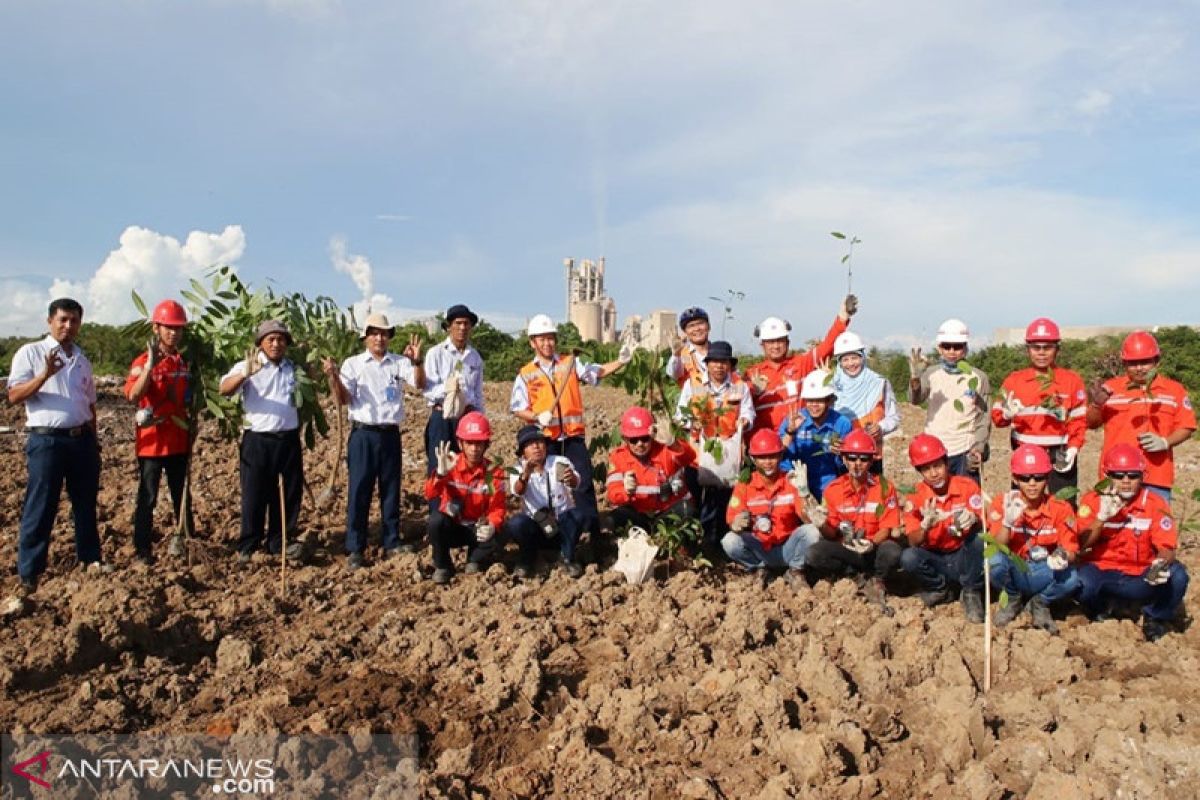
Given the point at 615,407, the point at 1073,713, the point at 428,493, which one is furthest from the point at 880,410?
the point at 615,407

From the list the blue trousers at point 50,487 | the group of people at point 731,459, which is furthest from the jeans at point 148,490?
the blue trousers at point 50,487

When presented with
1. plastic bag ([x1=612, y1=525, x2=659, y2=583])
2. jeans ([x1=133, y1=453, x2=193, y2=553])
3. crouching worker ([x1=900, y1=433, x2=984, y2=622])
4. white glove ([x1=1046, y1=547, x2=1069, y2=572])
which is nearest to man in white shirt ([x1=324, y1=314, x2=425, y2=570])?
jeans ([x1=133, y1=453, x2=193, y2=553])

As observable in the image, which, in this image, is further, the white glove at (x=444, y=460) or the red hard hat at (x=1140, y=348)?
the white glove at (x=444, y=460)

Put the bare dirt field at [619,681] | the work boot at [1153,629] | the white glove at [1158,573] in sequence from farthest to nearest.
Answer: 1. the work boot at [1153,629]
2. the white glove at [1158,573]
3. the bare dirt field at [619,681]

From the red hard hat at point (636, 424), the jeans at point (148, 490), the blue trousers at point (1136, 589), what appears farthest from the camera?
the jeans at point (148, 490)

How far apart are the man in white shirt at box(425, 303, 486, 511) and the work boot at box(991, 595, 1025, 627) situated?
3.88 metres

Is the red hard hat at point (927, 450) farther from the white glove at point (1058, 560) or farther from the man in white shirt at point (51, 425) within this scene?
the man in white shirt at point (51, 425)

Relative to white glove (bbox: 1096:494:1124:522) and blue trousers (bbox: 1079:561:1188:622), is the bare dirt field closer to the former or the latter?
blue trousers (bbox: 1079:561:1188:622)

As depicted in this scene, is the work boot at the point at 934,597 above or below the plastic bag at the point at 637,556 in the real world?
below

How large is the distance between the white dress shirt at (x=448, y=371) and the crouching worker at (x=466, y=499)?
523 mm

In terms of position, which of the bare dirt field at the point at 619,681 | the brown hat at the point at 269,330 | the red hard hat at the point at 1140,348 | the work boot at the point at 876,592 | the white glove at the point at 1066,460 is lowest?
the bare dirt field at the point at 619,681

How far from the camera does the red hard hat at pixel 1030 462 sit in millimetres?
5039

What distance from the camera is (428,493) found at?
5.97 meters

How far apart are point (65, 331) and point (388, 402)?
6.92 ft
